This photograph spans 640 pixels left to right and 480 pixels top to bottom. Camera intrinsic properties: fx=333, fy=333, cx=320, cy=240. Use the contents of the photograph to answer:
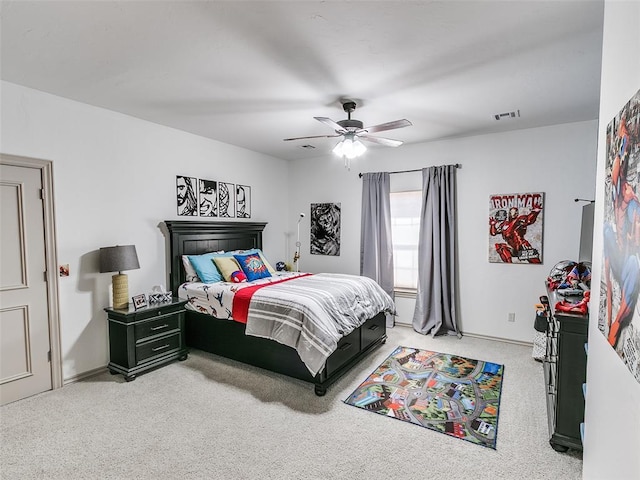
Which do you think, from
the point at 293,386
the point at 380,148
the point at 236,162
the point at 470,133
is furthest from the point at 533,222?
the point at 236,162

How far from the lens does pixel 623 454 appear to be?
1.07m

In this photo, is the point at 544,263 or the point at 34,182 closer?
the point at 34,182

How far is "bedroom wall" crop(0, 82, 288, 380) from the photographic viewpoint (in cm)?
293

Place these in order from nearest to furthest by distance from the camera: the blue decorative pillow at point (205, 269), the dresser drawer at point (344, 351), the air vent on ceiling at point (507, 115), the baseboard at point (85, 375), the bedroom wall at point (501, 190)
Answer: the dresser drawer at point (344, 351) → the baseboard at point (85, 375) → the air vent on ceiling at point (507, 115) → the bedroom wall at point (501, 190) → the blue decorative pillow at point (205, 269)

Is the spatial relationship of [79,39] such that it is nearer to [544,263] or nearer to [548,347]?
[548,347]

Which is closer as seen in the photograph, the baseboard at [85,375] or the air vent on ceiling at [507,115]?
the baseboard at [85,375]

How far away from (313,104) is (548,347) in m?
2.99

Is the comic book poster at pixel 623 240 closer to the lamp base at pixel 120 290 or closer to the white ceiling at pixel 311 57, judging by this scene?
the white ceiling at pixel 311 57

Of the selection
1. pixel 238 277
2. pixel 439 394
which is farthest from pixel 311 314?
pixel 238 277

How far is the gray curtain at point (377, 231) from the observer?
4.94 m

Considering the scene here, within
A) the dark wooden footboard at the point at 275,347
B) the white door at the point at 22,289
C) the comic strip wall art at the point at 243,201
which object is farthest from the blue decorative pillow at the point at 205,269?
the white door at the point at 22,289

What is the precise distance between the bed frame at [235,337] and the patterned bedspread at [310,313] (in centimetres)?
17

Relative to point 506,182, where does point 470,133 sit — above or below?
above

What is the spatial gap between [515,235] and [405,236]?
142 centimetres
